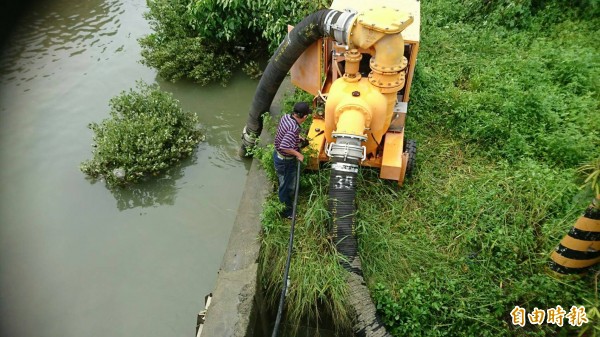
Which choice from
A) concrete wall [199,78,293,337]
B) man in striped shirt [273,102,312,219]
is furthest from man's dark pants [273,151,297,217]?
concrete wall [199,78,293,337]

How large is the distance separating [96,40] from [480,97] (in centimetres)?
785

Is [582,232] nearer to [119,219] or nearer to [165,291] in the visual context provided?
[165,291]

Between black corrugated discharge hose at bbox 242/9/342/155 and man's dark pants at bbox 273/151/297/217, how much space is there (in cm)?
136

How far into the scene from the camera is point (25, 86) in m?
7.36

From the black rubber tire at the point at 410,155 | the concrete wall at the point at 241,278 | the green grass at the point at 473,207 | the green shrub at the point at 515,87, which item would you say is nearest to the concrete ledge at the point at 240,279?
the concrete wall at the point at 241,278

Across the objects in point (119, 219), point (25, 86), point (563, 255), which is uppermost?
point (25, 86)

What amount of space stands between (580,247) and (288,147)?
9.38ft

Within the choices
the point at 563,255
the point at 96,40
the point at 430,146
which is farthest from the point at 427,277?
the point at 96,40

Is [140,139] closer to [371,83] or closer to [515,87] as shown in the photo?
[371,83]

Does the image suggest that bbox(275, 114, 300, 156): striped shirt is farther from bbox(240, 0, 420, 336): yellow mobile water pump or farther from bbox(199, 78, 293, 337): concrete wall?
bbox(199, 78, 293, 337): concrete wall

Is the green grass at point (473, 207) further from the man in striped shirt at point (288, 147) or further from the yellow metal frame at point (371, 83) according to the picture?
the yellow metal frame at point (371, 83)

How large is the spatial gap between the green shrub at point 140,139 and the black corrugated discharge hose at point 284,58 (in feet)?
3.60

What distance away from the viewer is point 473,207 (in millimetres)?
4371

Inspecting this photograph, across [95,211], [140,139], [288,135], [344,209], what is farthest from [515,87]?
[95,211]
